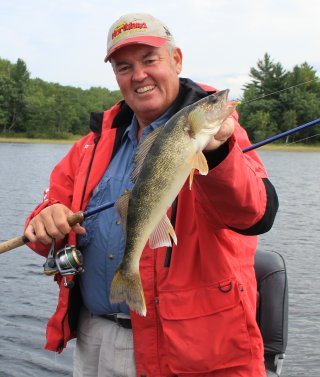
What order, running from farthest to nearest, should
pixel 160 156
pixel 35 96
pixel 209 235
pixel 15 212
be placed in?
pixel 35 96 → pixel 15 212 → pixel 209 235 → pixel 160 156

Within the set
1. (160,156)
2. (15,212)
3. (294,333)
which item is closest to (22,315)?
(294,333)

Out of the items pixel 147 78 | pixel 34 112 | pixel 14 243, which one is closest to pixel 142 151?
pixel 147 78

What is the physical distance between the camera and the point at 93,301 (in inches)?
137

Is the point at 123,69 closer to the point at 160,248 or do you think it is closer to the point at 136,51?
the point at 136,51

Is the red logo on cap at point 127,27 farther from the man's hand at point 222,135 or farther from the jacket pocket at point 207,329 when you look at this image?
the jacket pocket at point 207,329

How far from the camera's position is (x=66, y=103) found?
81.4 metres

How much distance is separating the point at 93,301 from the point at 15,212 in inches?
588

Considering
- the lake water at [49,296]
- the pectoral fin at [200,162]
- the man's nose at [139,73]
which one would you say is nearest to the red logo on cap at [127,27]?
the man's nose at [139,73]

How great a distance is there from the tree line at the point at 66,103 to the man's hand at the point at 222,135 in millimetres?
45036

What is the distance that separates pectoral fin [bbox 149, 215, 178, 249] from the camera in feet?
8.99

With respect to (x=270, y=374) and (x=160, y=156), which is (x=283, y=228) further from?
(x=160, y=156)

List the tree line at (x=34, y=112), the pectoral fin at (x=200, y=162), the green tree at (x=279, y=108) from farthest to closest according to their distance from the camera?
the tree line at (x=34, y=112), the green tree at (x=279, y=108), the pectoral fin at (x=200, y=162)

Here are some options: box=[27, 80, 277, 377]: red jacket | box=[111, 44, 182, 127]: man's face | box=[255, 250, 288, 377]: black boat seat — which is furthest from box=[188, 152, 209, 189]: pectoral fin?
box=[255, 250, 288, 377]: black boat seat

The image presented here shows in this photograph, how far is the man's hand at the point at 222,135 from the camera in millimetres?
2488
